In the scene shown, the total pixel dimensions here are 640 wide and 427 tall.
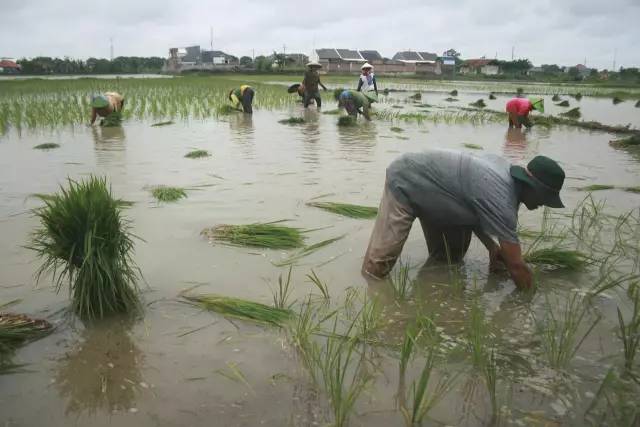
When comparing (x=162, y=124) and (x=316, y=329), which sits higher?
(x=162, y=124)

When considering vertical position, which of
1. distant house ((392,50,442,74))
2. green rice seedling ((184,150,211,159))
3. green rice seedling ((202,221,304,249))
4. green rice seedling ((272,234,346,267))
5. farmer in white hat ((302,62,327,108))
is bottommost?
green rice seedling ((272,234,346,267))

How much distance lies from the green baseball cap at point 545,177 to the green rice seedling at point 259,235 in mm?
1567

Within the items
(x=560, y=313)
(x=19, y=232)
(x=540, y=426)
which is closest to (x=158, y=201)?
(x=19, y=232)

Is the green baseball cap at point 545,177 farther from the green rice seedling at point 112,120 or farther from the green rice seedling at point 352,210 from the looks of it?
the green rice seedling at point 112,120

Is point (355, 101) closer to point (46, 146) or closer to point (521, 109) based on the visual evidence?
point (521, 109)

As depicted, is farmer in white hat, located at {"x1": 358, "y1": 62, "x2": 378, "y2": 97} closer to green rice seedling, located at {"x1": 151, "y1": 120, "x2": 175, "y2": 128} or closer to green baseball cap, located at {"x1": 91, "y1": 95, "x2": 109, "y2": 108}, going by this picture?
green rice seedling, located at {"x1": 151, "y1": 120, "x2": 175, "y2": 128}

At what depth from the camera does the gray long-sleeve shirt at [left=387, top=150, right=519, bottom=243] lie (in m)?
2.46

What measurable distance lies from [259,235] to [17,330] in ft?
5.38

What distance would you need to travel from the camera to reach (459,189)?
2.65 m

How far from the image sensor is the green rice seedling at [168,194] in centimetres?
447

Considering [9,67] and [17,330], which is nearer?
[17,330]

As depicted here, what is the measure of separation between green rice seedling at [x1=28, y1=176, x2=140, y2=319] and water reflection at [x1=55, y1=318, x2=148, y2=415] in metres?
0.13

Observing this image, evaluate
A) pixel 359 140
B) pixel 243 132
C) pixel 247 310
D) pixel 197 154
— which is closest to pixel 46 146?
pixel 197 154

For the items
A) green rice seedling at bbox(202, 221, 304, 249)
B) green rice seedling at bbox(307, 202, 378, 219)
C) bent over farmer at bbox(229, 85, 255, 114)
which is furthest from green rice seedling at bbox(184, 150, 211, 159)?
bent over farmer at bbox(229, 85, 255, 114)
